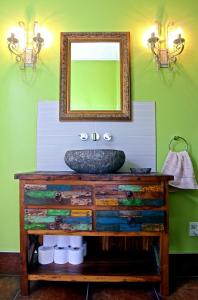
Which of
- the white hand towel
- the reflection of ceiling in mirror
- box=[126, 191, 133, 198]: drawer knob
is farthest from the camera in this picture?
the reflection of ceiling in mirror

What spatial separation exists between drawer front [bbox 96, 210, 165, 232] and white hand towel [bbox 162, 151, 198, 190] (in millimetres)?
406

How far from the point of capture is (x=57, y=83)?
6.25 ft

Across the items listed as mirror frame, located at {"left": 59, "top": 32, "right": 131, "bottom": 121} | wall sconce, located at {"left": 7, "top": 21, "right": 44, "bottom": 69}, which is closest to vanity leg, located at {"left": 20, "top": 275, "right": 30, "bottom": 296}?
mirror frame, located at {"left": 59, "top": 32, "right": 131, "bottom": 121}

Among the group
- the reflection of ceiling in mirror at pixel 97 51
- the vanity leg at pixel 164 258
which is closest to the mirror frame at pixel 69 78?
the reflection of ceiling in mirror at pixel 97 51

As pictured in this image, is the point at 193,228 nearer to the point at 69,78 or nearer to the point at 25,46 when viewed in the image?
the point at 69,78

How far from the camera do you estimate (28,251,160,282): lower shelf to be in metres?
1.51

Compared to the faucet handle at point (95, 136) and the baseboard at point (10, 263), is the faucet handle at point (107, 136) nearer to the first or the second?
the faucet handle at point (95, 136)

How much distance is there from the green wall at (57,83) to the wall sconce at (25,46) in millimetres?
62

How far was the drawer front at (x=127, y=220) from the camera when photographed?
1473 mm

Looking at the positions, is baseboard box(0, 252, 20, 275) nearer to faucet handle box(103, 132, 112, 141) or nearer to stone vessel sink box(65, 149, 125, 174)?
stone vessel sink box(65, 149, 125, 174)

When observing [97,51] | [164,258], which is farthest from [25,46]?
[164,258]

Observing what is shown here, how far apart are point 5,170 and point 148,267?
1.27 meters

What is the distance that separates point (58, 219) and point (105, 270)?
47 cm

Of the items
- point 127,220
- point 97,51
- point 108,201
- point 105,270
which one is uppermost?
point 97,51
